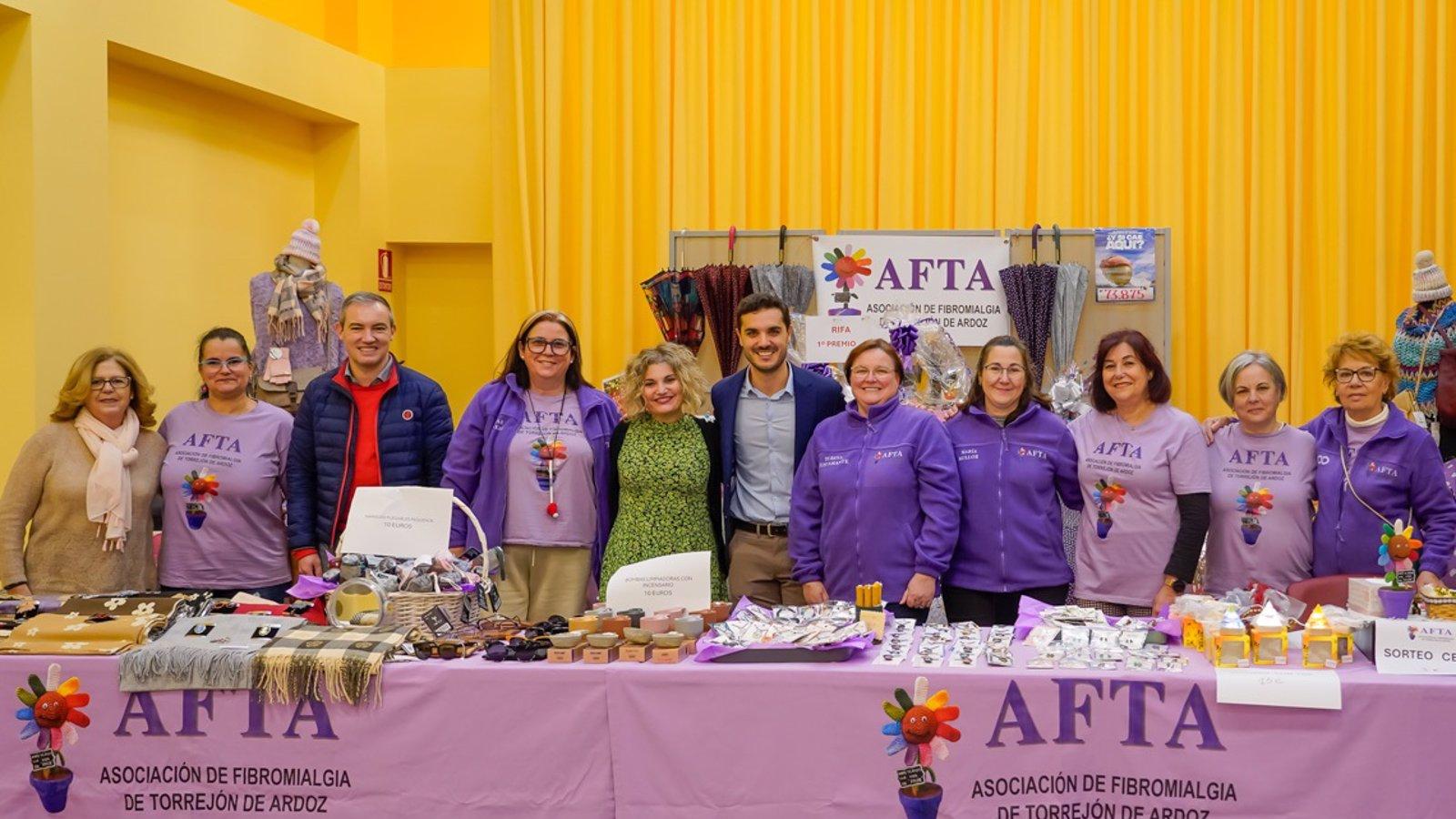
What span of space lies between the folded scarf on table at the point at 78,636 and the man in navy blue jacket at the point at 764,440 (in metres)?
1.57

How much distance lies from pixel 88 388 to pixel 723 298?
2.57 meters

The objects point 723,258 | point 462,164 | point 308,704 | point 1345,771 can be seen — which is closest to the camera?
point 1345,771

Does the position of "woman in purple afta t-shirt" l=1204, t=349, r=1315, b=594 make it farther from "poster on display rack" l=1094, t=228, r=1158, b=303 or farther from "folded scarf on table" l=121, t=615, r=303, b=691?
"folded scarf on table" l=121, t=615, r=303, b=691

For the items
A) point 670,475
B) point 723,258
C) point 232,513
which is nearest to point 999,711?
point 670,475

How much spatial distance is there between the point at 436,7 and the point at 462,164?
98 cm

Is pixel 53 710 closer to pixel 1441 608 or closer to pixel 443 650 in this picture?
pixel 443 650

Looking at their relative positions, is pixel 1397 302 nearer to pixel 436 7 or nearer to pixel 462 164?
pixel 462 164

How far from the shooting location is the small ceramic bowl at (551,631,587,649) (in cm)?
281

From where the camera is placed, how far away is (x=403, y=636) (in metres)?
2.94

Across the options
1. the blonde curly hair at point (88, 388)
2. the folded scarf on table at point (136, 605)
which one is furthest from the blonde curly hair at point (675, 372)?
the blonde curly hair at point (88, 388)

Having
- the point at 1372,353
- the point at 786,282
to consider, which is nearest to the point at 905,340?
the point at 786,282

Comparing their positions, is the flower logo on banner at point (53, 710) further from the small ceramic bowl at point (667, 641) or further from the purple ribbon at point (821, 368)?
the purple ribbon at point (821, 368)

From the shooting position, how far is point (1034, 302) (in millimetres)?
5367

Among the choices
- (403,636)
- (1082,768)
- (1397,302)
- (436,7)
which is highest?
(436,7)
